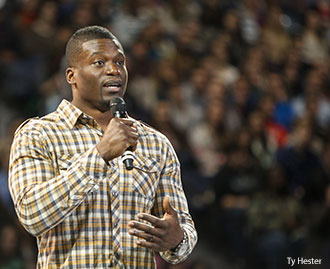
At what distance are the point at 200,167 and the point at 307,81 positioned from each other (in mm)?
2500

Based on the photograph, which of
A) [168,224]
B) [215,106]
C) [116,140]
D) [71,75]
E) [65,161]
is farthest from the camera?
[215,106]

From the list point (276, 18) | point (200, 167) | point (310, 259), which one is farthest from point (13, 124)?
point (276, 18)

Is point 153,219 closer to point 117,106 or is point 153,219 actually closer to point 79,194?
point 79,194

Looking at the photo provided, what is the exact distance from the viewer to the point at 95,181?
2.29 meters

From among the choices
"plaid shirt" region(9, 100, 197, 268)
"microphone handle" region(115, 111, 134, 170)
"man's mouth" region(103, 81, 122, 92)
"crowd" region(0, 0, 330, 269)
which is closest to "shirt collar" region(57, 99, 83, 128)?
"plaid shirt" region(9, 100, 197, 268)

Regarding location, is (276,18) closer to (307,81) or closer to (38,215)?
(307,81)

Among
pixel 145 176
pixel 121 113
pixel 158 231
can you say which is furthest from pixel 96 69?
pixel 158 231

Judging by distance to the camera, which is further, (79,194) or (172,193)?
(172,193)

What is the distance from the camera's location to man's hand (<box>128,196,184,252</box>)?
2301mm

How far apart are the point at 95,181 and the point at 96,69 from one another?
1.59 feet

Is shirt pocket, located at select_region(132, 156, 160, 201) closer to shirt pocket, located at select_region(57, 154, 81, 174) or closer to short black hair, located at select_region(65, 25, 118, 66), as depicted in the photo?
shirt pocket, located at select_region(57, 154, 81, 174)

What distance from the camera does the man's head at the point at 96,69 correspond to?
8.46 ft

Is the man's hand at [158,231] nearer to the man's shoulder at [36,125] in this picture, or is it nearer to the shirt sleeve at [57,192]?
the shirt sleeve at [57,192]

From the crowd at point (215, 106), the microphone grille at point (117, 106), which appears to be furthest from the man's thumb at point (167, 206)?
the crowd at point (215, 106)
